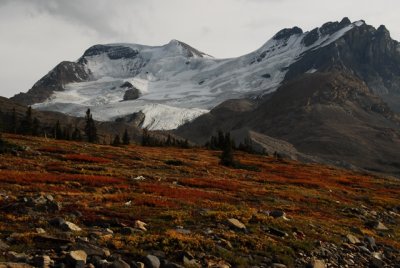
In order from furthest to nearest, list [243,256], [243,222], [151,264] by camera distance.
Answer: [243,222], [243,256], [151,264]

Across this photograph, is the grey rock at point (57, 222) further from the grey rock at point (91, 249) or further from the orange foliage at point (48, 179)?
the orange foliage at point (48, 179)

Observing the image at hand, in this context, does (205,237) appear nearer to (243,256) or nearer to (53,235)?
(243,256)

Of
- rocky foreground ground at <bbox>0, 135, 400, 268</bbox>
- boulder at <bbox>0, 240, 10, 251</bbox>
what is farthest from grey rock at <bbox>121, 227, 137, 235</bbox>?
boulder at <bbox>0, 240, 10, 251</bbox>

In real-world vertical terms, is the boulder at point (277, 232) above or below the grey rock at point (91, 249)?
below

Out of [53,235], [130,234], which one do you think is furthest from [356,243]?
[53,235]

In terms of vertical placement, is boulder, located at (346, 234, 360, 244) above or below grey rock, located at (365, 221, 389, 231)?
above

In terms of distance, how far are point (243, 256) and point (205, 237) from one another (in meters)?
2.21

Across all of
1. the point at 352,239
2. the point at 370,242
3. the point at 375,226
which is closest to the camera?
the point at 352,239

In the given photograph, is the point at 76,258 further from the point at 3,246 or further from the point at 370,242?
the point at 370,242

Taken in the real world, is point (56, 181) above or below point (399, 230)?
above

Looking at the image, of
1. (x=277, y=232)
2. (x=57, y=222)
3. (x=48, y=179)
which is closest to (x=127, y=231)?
(x=57, y=222)

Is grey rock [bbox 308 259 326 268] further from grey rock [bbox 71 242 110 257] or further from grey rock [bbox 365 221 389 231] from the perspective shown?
grey rock [bbox 365 221 389 231]

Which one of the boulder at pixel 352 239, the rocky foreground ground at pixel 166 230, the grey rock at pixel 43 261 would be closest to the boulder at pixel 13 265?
the rocky foreground ground at pixel 166 230

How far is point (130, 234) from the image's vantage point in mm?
20297
